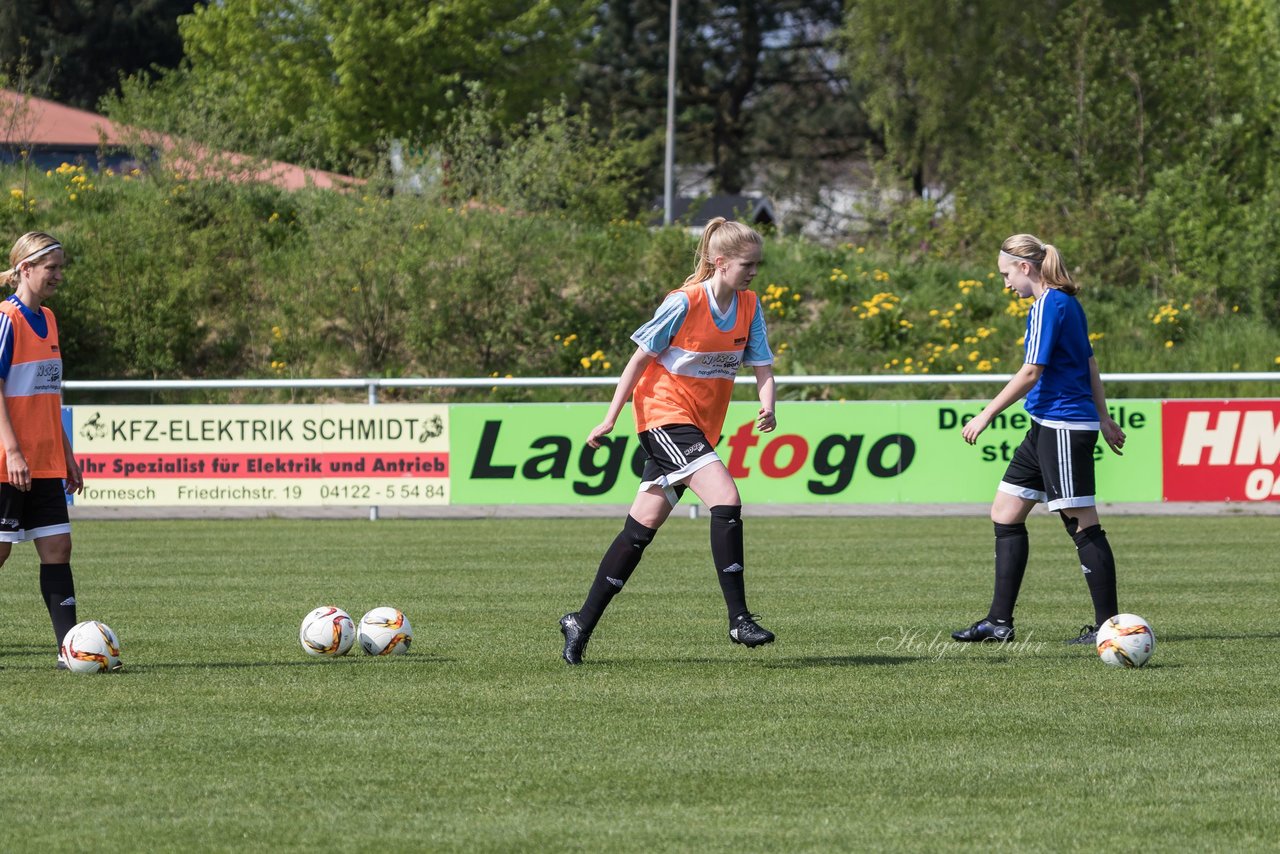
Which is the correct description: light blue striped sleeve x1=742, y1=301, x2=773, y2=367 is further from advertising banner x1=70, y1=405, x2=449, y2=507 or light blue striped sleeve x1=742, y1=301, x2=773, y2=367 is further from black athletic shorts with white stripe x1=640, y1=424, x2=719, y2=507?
advertising banner x1=70, y1=405, x2=449, y2=507

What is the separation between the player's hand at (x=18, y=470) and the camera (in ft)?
23.6

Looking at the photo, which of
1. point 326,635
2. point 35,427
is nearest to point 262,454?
point 326,635

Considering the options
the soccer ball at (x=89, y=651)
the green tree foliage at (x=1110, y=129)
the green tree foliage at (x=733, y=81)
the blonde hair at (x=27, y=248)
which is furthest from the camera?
the green tree foliage at (x=733, y=81)

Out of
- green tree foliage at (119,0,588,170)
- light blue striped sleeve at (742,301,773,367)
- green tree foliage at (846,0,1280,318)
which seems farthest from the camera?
green tree foliage at (119,0,588,170)

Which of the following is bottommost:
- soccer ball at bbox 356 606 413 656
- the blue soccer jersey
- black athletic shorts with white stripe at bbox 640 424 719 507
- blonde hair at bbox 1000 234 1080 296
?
soccer ball at bbox 356 606 413 656

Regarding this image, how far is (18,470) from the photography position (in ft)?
23.6

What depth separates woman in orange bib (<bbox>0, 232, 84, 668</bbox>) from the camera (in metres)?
7.33

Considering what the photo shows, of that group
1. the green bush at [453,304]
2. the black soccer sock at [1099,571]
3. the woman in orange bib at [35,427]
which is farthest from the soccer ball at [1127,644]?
the green bush at [453,304]

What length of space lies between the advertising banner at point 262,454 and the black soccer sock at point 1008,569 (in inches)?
401

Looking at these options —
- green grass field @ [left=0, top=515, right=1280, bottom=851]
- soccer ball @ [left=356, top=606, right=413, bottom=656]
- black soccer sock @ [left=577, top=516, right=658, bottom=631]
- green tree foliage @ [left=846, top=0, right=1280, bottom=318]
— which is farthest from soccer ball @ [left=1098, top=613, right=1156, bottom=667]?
green tree foliage @ [left=846, top=0, right=1280, bottom=318]

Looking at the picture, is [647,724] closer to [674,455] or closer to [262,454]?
[674,455]

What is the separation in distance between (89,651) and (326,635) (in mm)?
1074

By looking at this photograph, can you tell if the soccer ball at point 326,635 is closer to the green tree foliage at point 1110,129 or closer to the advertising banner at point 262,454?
the advertising banner at point 262,454

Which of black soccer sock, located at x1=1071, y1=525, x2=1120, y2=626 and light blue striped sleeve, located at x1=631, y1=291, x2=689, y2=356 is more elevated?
light blue striped sleeve, located at x1=631, y1=291, x2=689, y2=356
